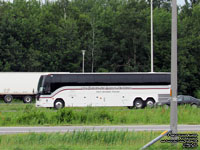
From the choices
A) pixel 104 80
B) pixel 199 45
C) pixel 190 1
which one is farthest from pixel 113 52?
pixel 104 80

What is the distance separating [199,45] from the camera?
69625mm

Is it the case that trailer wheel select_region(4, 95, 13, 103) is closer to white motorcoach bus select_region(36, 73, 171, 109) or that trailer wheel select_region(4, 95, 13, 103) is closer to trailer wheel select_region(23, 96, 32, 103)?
trailer wheel select_region(23, 96, 32, 103)

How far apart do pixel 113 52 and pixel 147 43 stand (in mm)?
5430

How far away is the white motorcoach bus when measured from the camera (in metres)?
41.0

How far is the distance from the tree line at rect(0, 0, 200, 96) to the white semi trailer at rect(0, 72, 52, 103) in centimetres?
846

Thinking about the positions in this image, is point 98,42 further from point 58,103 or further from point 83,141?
point 83,141

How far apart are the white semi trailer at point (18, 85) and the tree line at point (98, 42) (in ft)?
27.7

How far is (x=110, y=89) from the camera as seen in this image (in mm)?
41906

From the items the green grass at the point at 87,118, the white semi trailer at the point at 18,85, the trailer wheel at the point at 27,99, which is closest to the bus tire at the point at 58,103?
→ the green grass at the point at 87,118

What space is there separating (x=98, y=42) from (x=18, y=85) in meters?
18.0

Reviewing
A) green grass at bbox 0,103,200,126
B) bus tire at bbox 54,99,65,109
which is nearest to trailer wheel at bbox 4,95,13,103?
bus tire at bbox 54,99,65,109

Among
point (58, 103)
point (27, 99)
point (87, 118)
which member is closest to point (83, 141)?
point (87, 118)

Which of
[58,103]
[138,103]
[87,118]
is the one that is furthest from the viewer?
[138,103]

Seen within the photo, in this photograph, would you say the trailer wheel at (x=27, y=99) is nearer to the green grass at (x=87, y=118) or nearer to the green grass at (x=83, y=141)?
the green grass at (x=87, y=118)
